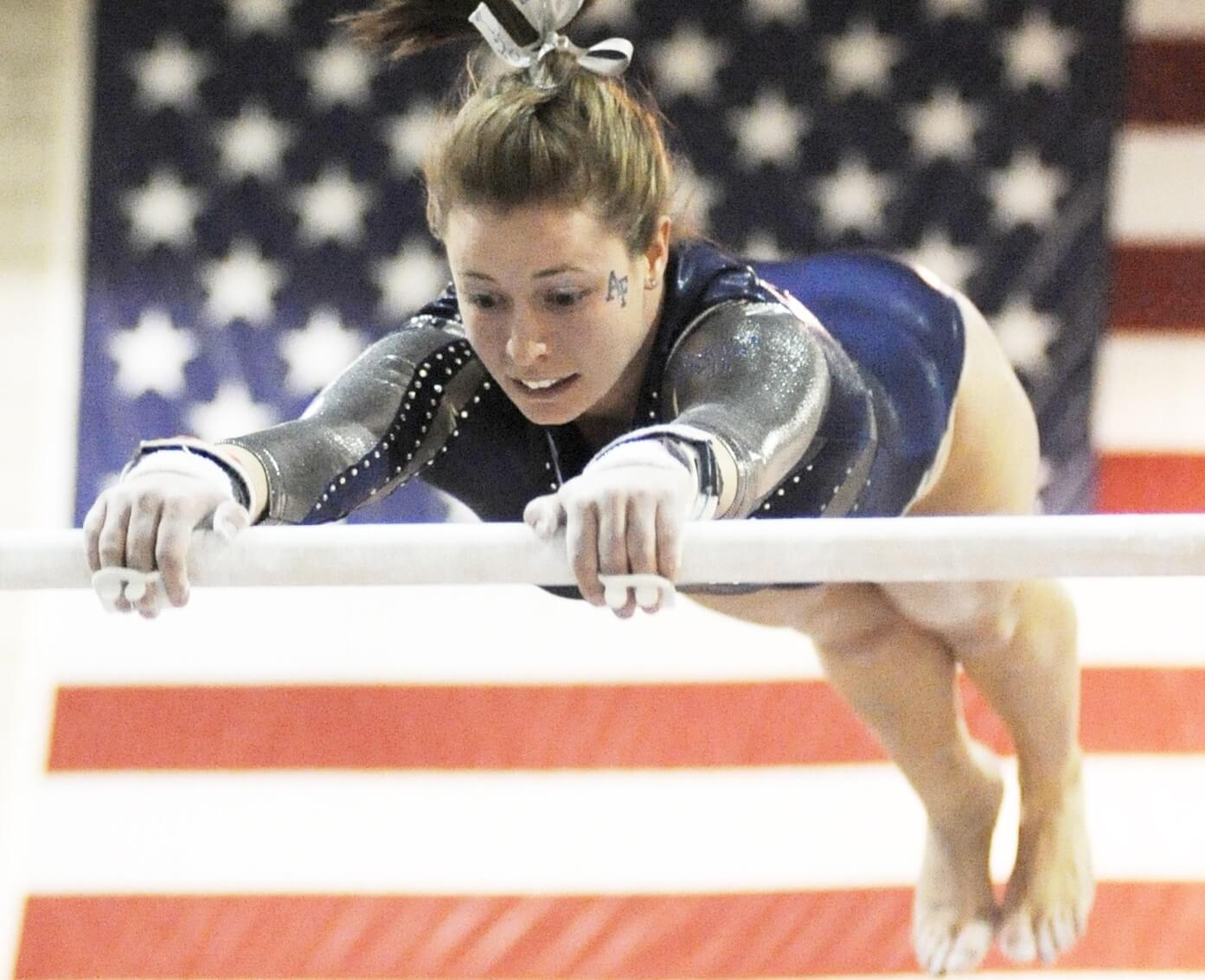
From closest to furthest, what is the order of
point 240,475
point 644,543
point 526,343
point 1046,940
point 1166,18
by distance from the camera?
1. point 644,543
2. point 240,475
3. point 526,343
4. point 1046,940
5. point 1166,18

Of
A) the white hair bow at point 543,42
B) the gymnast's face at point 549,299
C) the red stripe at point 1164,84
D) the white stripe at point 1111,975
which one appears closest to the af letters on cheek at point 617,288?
the gymnast's face at point 549,299

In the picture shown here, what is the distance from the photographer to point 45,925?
2162mm

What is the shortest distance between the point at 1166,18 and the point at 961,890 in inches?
54.4

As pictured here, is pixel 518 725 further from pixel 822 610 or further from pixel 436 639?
pixel 822 610

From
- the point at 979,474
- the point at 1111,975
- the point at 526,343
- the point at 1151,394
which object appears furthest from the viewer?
the point at 1151,394

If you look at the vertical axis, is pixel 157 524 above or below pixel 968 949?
above

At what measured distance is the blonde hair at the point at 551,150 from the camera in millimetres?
1079

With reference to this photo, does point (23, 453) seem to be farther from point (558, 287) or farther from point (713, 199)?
point (558, 287)

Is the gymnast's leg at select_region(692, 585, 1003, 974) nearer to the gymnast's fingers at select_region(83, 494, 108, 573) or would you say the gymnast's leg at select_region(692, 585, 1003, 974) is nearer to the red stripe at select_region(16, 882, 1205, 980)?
the red stripe at select_region(16, 882, 1205, 980)

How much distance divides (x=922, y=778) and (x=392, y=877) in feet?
2.69

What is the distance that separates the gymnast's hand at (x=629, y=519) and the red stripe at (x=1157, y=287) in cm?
157

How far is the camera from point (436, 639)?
2.21 m

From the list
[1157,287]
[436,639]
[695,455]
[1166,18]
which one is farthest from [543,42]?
[1166,18]

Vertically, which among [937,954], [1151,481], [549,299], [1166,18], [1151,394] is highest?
[1166,18]
